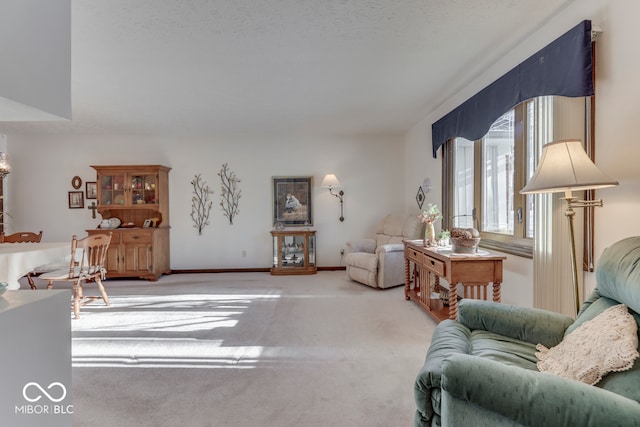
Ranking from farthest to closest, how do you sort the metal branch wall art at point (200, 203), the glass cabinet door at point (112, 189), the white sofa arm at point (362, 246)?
the metal branch wall art at point (200, 203)
the glass cabinet door at point (112, 189)
the white sofa arm at point (362, 246)

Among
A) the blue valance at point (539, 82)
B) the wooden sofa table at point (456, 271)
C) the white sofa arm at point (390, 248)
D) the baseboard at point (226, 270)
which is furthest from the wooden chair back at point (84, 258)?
the blue valance at point (539, 82)

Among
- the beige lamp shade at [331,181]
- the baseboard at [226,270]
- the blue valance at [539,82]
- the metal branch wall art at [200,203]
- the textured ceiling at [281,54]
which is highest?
the textured ceiling at [281,54]

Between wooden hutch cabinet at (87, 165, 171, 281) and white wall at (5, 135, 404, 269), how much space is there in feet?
0.90

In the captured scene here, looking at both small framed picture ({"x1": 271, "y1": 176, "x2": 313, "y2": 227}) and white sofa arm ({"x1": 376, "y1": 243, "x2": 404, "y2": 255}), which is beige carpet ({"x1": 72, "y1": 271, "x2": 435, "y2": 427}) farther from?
small framed picture ({"x1": 271, "y1": 176, "x2": 313, "y2": 227})

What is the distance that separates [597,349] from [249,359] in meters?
2.12

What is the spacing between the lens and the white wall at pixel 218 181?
5840mm

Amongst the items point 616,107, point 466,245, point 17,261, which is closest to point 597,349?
point 616,107

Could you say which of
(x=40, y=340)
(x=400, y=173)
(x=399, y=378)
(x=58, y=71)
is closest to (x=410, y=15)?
(x=58, y=71)

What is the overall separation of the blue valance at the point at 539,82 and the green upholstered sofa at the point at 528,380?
47.2 inches

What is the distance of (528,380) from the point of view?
3.55 ft

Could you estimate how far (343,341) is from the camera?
2830 millimetres

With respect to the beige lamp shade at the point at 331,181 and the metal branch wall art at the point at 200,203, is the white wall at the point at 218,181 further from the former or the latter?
the beige lamp shade at the point at 331,181

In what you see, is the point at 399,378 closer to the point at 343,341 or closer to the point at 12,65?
the point at 343,341

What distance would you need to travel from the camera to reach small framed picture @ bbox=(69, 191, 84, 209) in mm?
5871
